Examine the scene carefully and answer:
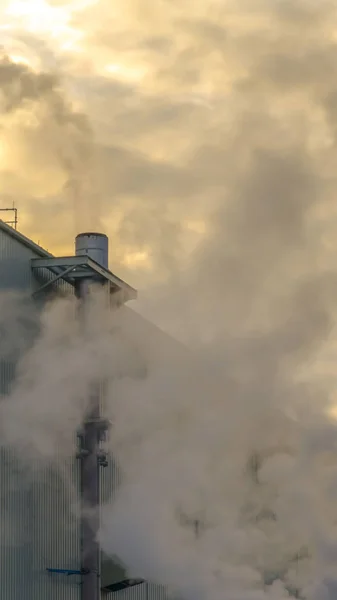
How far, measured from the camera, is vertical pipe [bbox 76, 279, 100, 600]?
18.1m

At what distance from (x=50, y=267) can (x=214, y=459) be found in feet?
26.7

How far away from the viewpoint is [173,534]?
21.1m

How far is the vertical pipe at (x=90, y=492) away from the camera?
18.1 m

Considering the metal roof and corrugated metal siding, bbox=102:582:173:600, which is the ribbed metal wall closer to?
the metal roof

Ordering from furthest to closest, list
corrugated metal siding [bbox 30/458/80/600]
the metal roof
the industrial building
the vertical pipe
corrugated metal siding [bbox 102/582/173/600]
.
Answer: corrugated metal siding [bbox 102/582/173/600], the vertical pipe, the metal roof, corrugated metal siding [bbox 30/458/80/600], the industrial building

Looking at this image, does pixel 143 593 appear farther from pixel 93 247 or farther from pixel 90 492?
pixel 93 247

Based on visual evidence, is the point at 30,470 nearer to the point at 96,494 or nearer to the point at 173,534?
the point at 96,494

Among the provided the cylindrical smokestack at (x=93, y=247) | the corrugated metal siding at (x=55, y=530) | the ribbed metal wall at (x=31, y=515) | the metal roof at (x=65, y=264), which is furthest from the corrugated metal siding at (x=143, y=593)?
the cylindrical smokestack at (x=93, y=247)

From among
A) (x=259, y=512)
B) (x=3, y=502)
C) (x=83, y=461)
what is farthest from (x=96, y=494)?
(x=259, y=512)

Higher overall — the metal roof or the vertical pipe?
the metal roof

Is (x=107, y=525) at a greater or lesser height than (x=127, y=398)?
lesser

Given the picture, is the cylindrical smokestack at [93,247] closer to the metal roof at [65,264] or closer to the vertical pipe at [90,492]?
the metal roof at [65,264]

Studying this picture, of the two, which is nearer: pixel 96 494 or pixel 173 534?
pixel 96 494

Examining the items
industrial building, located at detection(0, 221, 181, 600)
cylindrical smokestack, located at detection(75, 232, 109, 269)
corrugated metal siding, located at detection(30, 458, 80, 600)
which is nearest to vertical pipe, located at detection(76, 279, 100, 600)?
industrial building, located at detection(0, 221, 181, 600)
